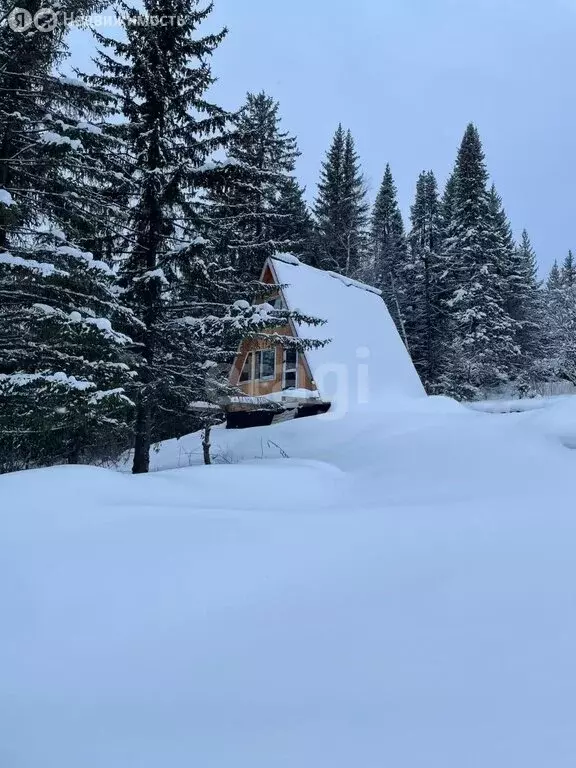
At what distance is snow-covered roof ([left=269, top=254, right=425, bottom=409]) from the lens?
15.2 m

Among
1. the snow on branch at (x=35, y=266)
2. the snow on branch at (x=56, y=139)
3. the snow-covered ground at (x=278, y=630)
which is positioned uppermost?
the snow on branch at (x=56, y=139)

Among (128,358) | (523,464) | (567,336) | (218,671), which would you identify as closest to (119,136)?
(128,358)

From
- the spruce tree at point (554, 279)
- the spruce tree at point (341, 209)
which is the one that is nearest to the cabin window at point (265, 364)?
the spruce tree at point (341, 209)

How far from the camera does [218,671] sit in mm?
2416

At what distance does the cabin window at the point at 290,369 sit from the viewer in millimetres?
15909

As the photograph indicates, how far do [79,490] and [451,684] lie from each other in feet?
11.3

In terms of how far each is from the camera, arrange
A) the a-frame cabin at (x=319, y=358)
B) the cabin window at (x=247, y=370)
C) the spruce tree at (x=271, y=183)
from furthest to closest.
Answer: the spruce tree at (x=271, y=183) → the cabin window at (x=247, y=370) → the a-frame cabin at (x=319, y=358)

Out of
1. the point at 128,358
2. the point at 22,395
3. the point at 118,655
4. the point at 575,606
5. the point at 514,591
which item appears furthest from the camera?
the point at 128,358

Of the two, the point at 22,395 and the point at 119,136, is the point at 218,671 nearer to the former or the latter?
the point at 22,395

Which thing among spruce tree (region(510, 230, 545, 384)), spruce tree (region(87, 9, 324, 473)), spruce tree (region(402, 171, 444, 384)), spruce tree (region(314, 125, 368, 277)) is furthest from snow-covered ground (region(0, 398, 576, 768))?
spruce tree (region(510, 230, 545, 384))

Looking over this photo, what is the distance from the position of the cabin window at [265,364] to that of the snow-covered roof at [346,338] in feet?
6.61

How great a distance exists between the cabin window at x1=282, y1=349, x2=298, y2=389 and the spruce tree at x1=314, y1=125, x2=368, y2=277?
462 inches

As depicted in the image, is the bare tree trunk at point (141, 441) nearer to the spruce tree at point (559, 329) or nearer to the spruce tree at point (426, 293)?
the spruce tree at point (426, 293)

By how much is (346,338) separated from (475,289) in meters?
12.3
